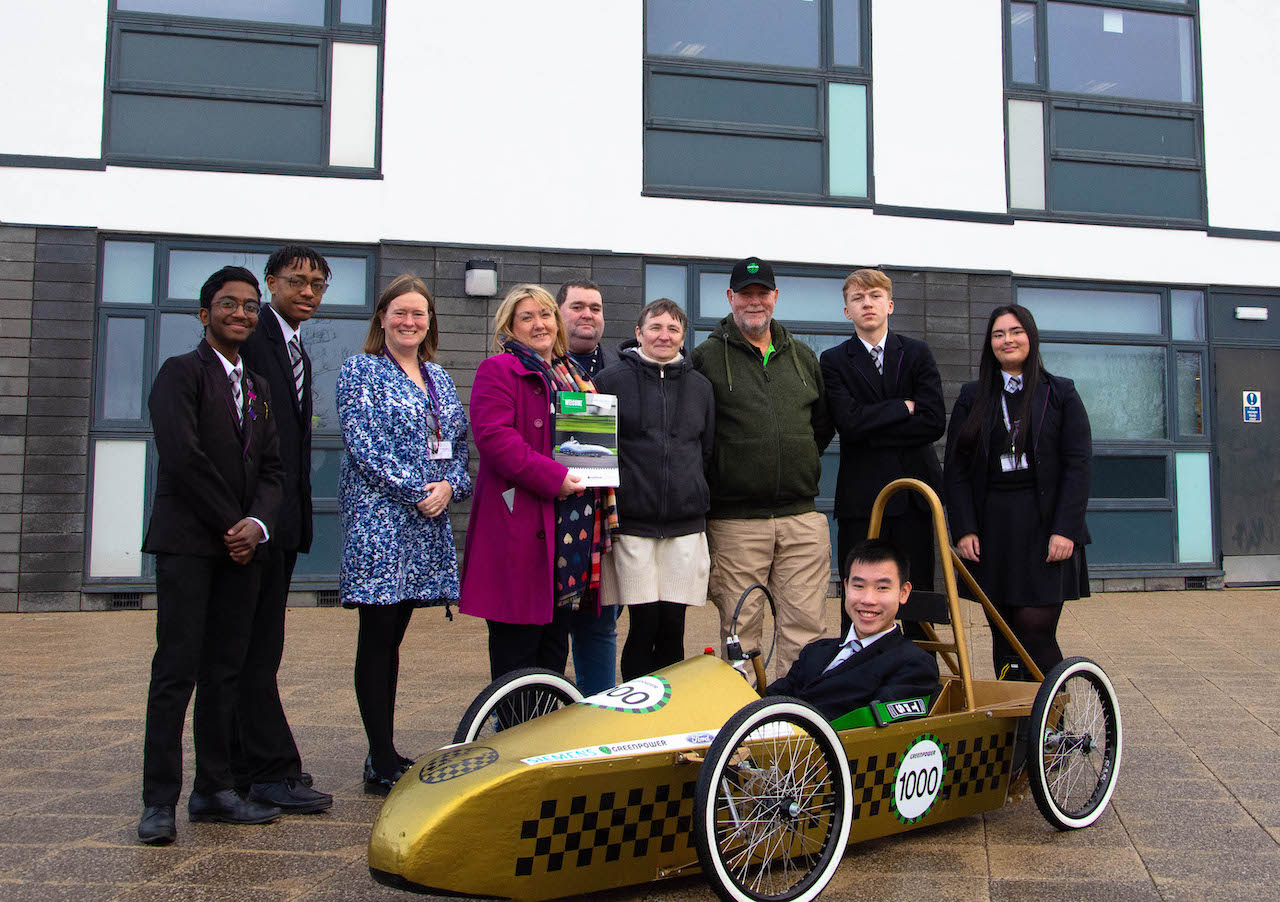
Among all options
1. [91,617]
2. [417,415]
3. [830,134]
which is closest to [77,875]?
[417,415]

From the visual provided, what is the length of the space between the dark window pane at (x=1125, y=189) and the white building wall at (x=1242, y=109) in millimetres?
291

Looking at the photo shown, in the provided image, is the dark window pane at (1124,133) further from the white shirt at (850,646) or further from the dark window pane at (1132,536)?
→ the white shirt at (850,646)

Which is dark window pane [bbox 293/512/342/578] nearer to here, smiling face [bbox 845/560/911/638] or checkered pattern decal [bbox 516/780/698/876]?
smiling face [bbox 845/560/911/638]

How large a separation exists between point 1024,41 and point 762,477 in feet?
28.2

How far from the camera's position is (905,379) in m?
5.06

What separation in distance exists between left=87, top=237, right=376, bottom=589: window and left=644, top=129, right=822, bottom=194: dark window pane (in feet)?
9.10

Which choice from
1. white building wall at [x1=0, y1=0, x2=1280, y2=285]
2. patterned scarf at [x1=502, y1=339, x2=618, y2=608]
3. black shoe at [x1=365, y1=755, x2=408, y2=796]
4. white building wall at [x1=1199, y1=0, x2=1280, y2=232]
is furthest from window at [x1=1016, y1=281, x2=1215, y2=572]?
black shoe at [x1=365, y1=755, x2=408, y2=796]

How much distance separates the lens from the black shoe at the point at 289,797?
3.94 metres

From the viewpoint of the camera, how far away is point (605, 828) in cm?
293

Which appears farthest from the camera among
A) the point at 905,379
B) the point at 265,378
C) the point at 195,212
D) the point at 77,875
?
the point at 195,212

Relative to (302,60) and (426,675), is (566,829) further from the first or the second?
(302,60)

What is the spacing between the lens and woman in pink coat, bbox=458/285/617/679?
4164 mm

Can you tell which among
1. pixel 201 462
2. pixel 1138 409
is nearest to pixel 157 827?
pixel 201 462

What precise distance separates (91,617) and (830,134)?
25.1 feet
